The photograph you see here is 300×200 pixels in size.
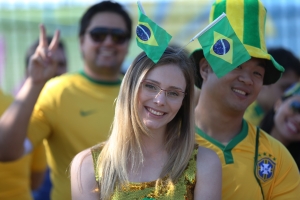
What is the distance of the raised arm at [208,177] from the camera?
3295 millimetres

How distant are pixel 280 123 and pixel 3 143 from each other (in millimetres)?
1952

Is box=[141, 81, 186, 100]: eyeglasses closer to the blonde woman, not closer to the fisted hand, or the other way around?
the blonde woman

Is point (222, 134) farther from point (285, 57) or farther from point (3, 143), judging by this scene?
point (285, 57)

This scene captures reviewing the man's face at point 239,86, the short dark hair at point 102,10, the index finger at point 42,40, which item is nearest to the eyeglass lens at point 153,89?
the man's face at point 239,86

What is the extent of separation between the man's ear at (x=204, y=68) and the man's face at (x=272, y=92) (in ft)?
6.39

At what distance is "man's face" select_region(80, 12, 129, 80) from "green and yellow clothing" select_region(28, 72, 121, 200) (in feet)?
0.73

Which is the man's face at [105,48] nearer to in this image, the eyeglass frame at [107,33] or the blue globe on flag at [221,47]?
the eyeglass frame at [107,33]

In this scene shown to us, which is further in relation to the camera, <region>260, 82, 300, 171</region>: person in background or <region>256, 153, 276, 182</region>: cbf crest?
<region>260, 82, 300, 171</region>: person in background

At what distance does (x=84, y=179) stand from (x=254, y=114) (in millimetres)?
2708

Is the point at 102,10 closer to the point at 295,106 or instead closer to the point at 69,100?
the point at 69,100

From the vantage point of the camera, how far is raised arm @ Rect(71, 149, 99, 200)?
10.7ft

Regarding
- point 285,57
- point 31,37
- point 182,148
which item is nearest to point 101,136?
point 182,148

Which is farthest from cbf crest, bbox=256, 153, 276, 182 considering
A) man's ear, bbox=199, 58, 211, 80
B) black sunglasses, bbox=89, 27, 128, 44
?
black sunglasses, bbox=89, 27, 128, 44

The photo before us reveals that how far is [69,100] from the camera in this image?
4.80 m
